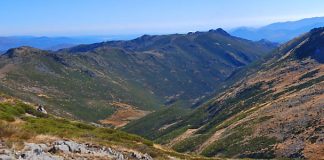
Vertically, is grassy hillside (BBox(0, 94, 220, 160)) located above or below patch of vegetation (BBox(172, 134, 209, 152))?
above

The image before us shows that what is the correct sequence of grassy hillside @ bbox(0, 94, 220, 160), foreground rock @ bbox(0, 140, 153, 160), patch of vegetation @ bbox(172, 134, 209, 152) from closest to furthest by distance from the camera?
foreground rock @ bbox(0, 140, 153, 160) < grassy hillside @ bbox(0, 94, 220, 160) < patch of vegetation @ bbox(172, 134, 209, 152)

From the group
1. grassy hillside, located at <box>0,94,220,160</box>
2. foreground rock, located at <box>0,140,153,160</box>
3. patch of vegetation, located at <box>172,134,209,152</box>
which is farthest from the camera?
patch of vegetation, located at <box>172,134,209,152</box>

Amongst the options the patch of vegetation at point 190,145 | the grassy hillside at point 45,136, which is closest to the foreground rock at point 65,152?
the grassy hillside at point 45,136

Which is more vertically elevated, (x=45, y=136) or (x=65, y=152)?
(x=45, y=136)

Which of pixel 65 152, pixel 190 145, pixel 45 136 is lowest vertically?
pixel 190 145

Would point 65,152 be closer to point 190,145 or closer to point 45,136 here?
point 45,136

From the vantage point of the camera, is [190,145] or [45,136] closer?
[45,136]

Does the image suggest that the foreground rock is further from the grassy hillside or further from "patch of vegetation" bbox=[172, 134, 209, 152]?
"patch of vegetation" bbox=[172, 134, 209, 152]

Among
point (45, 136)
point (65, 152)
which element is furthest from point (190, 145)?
point (65, 152)

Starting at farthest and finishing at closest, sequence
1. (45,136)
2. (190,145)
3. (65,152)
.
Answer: (190,145)
(45,136)
(65,152)

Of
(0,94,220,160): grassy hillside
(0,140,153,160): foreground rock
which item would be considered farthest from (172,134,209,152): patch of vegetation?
(0,140,153,160): foreground rock

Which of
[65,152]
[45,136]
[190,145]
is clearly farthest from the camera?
[190,145]

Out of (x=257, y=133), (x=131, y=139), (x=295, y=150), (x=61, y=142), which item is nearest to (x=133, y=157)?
(x=61, y=142)

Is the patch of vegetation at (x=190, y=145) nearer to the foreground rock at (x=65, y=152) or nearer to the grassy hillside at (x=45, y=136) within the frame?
the grassy hillside at (x=45, y=136)
